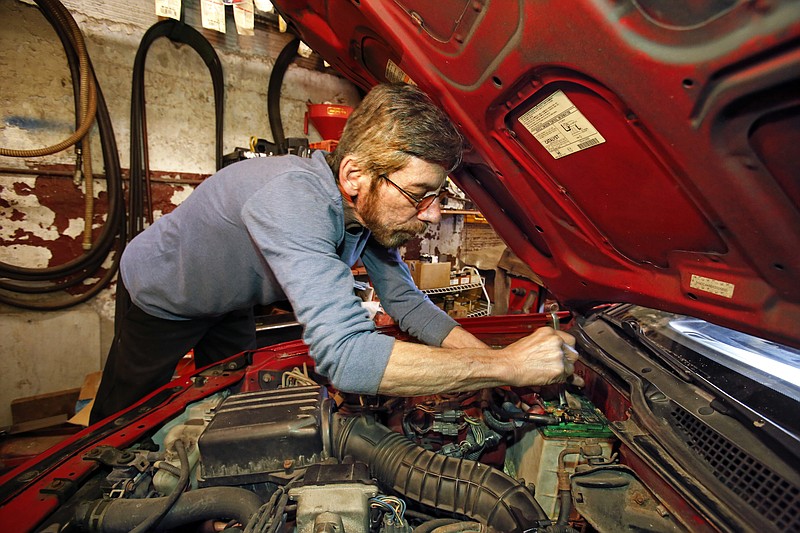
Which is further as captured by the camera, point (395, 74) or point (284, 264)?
point (395, 74)

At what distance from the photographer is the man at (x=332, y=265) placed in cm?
95

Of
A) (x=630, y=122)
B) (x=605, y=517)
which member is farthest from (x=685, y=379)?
(x=630, y=122)

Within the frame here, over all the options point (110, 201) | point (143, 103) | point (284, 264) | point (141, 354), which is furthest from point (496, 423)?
point (143, 103)

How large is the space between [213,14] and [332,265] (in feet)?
8.80

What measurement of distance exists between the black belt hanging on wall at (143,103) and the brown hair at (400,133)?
255 cm

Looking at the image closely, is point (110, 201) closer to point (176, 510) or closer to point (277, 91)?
point (277, 91)

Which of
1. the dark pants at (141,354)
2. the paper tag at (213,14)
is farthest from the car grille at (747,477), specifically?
the paper tag at (213,14)

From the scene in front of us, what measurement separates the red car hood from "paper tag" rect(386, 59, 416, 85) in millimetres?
79

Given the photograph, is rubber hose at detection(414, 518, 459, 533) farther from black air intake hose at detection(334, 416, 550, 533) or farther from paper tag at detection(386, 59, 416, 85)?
paper tag at detection(386, 59, 416, 85)

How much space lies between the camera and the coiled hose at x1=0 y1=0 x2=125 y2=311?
97.7 inches

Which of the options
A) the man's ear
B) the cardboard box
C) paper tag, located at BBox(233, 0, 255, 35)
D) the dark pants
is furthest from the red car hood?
the cardboard box

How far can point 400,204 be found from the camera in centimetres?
122

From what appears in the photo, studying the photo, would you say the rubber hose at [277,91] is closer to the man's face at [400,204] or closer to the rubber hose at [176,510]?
the man's face at [400,204]

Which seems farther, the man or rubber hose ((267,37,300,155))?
rubber hose ((267,37,300,155))
